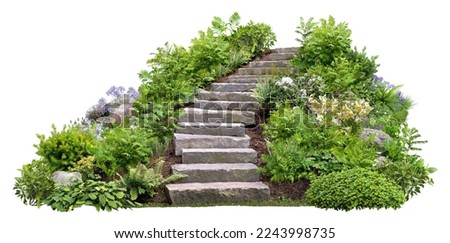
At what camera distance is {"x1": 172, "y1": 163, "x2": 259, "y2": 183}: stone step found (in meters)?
14.5

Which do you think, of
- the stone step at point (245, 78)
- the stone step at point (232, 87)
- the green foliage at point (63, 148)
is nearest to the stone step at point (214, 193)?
the green foliage at point (63, 148)

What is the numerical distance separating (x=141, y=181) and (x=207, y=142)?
6.96ft

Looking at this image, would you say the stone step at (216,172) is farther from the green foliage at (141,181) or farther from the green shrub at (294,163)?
the green foliage at (141,181)

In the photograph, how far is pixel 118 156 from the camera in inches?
579

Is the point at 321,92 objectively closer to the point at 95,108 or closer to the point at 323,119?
the point at 323,119

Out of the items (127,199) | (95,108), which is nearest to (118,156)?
(127,199)

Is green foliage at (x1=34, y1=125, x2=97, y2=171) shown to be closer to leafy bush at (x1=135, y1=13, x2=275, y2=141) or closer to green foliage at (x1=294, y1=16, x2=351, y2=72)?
leafy bush at (x1=135, y1=13, x2=275, y2=141)

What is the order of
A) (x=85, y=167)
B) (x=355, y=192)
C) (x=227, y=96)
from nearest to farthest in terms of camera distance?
(x=355, y=192), (x=85, y=167), (x=227, y=96)

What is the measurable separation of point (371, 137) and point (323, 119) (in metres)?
1.03

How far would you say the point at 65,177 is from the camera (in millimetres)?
14031

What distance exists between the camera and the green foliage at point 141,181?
45.4 ft

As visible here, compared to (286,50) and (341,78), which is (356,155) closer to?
(341,78)

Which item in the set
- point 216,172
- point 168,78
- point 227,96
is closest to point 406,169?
point 216,172

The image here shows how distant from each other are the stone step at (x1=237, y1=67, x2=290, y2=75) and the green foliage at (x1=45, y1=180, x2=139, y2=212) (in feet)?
19.2
